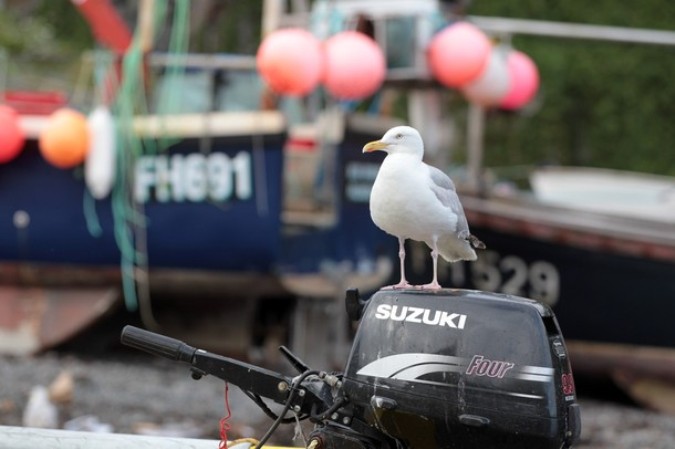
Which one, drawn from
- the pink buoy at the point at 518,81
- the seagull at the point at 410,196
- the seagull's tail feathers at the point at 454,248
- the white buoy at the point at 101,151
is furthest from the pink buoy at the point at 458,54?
the seagull at the point at 410,196

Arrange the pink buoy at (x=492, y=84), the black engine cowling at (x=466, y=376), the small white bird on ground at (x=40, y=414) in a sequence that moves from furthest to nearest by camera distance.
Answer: the pink buoy at (x=492, y=84)
the small white bird on ground at (x=40, y=414)
the black engine cowling at (x=466, y=376)

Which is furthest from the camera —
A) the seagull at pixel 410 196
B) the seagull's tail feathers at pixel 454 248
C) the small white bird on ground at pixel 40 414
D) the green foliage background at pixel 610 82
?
the green foliage background at pixel 610 82

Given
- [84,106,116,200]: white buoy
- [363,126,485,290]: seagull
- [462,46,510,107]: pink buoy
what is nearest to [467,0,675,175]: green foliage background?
[462,46,510,107]: pink buoy

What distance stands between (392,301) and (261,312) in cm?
852

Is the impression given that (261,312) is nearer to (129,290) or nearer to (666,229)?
(129,290)

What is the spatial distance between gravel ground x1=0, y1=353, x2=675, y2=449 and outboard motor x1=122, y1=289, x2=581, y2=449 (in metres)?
3.95

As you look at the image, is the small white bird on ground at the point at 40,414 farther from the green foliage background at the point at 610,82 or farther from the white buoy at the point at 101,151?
the green foliage background at the point at 610,82

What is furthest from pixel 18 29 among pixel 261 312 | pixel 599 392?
pixel 599 392

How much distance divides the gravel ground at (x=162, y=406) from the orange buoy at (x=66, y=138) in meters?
1.66

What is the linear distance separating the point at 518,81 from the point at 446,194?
26.8 feet

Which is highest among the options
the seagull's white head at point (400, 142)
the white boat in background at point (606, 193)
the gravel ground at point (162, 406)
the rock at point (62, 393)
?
the seagull's white head at point (400, 142)

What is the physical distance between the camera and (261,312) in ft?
38.4

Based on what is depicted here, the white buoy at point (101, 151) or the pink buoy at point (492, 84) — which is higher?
the pink buoy at point (492, 84)

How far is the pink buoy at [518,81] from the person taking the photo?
37.2ft
